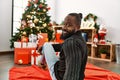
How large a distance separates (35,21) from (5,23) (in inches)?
51.5

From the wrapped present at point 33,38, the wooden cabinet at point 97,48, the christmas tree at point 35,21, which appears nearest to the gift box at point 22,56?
the wrapped present at point 33,38

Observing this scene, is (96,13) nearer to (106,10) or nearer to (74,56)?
(106,10)

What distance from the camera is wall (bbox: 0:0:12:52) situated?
219 inches

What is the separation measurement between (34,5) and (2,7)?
3.48 ft

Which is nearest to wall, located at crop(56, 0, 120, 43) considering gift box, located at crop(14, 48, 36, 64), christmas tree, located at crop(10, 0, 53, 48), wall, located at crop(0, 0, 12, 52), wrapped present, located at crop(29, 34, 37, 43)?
christmas tree, located at crop(10, 0, 53, 48)

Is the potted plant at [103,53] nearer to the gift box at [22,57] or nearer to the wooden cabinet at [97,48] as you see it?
the wooden cabinet at [97,48]

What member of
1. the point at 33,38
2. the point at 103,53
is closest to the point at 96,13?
the point at 103,53

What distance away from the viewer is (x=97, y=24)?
572 cm

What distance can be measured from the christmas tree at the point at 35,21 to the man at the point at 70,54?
3.08 metres

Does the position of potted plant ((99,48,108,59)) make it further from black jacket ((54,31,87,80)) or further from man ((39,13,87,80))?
black jacket ((54,31,87,80))

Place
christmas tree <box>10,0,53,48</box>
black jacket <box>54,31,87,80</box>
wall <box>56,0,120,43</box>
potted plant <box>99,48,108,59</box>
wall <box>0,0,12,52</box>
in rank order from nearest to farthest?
1. black jacket <box>54,31,87,80</box>
2. christmas tree <box>10,0,53,48</box>
3. potted plant <box>99,48,108,59</box>
4. wall <box>56,0,120,43</box>
5. wall <box>0,0,12,52</box>

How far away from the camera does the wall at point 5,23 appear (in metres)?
5.57

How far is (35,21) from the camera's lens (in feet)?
15.9

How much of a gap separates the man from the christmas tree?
308 cm
